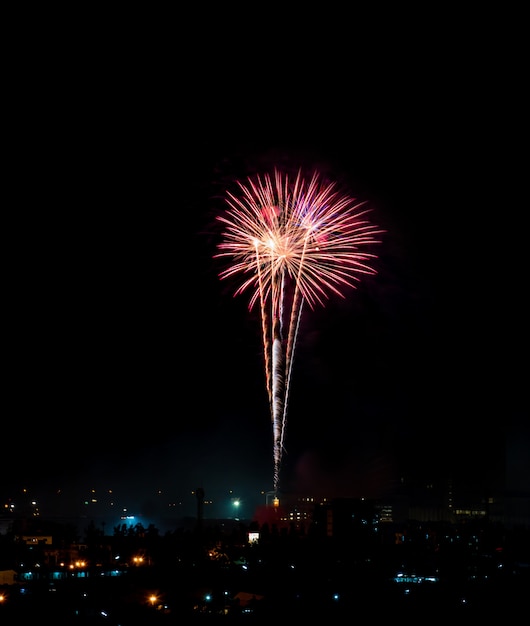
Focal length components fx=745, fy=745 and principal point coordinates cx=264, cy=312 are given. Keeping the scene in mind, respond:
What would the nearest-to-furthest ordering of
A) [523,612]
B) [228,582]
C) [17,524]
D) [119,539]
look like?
[523,612]
[228,582]
[119,539]
[17,524]

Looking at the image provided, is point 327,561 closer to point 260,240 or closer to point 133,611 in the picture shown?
point 133,611

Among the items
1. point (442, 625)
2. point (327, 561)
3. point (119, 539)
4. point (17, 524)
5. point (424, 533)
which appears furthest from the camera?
point (17, 524)

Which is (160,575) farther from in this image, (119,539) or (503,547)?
(503,547)

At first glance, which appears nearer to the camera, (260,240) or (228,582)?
(260,240)

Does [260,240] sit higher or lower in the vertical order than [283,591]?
higher

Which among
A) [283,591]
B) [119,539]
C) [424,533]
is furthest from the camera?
[424,533]

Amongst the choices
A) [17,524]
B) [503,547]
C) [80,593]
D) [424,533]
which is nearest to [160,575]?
[80,593]

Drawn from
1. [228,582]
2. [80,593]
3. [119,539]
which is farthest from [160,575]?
[119,539]

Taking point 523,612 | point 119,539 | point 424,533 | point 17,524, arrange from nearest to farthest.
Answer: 1. point 523,612
2. point 119,539
3. point 424,533
4. point 17,524

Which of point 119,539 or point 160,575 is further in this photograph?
point 119,539
